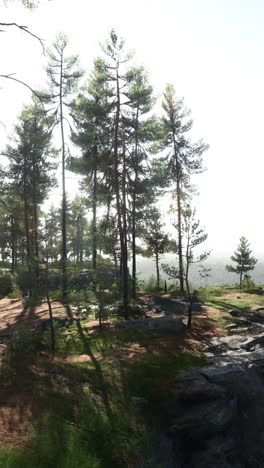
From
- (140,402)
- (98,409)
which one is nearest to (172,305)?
(140,402)

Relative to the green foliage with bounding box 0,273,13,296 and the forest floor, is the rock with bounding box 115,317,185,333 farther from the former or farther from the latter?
the green foliage with bounding box 0,273,13,296

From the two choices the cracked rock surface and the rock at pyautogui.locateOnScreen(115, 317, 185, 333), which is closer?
the cracked rock surface

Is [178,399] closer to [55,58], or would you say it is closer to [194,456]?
[194,456]

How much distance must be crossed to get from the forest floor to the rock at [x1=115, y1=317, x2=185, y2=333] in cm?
47

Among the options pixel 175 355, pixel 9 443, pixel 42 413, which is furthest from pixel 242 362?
pixel 9 443

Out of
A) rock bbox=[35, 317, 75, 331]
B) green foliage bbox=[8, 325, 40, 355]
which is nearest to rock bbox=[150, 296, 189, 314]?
rock bbox=[35, 317, 75, 331]

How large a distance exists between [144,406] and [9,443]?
3668 millimetres

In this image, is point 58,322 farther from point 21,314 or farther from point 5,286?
point 5,286

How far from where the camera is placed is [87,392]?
26.3 ft

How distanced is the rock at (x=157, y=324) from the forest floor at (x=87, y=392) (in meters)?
0.47

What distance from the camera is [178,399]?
845cm

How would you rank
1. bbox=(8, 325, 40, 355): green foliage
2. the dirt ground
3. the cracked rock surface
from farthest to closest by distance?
bbox=(8, 325, 40, 355): green foliage
the cracked rock surface
the dirt ground

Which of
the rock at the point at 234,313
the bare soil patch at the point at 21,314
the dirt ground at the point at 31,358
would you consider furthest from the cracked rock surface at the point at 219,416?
the rock at the point at 234,313

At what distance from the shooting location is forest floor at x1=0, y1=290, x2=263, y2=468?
592 cm
